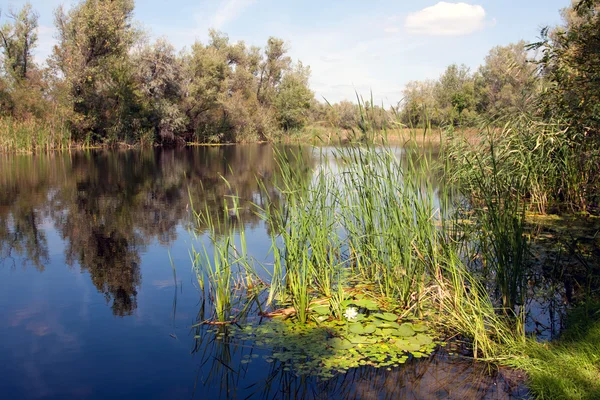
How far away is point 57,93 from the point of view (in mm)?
25484

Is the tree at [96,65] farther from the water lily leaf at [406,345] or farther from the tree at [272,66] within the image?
the water lily leaf at [406,345]

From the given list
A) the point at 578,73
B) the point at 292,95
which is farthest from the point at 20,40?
the point at 578,73

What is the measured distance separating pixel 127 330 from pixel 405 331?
221cm

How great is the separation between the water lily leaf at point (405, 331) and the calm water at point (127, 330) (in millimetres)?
259

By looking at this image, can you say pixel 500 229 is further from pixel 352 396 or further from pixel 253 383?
pixel 253 383

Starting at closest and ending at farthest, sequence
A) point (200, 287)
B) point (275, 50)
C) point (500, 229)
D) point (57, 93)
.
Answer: point (500, 229)
point (200, 287)
point (57, 93)
point (275, 50)

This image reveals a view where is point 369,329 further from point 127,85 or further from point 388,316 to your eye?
point 127,85

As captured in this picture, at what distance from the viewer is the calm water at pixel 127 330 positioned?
313 cm

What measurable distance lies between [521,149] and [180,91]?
28664 millimetres

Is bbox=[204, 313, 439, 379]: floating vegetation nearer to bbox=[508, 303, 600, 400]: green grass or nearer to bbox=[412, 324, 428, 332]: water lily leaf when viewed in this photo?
bbox=[412, 324, 428, 332]: water lily leaf

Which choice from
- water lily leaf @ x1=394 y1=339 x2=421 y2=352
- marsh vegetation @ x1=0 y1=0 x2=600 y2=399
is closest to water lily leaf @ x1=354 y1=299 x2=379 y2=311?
marsh vegetation @ x1=0 y1=0 x2=600 y2=399

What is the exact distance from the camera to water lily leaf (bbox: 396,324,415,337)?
362cm

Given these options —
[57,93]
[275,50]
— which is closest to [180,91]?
[57,93]

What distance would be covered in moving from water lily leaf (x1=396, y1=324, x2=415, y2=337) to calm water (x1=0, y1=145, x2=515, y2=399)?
0.85 feet
